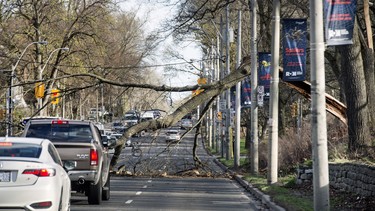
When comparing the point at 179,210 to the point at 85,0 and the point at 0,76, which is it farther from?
the point at 85,0

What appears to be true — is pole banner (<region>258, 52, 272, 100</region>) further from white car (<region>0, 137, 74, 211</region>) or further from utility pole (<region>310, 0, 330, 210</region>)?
white car (<region>0, 137, 74, 211</region>)

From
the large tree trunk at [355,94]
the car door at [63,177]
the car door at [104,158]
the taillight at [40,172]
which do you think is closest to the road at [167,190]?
the car door at [104,158]

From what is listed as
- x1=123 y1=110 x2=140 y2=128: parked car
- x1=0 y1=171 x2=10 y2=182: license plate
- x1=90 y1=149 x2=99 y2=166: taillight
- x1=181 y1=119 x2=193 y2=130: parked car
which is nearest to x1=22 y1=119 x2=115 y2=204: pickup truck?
x1=90 y1=149 x2=99 y2=166: taillight

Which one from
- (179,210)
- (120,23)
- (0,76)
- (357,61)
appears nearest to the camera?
(179,210)

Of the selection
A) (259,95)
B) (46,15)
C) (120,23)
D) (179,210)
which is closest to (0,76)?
(46,15)

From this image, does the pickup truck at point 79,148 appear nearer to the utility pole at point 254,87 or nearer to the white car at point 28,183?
the white car at point 28,183

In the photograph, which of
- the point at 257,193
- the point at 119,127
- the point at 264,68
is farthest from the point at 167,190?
the point at 119,127

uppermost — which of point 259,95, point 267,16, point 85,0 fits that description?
point 85,0

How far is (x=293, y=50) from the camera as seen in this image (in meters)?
23.8

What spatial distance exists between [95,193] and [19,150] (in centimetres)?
602

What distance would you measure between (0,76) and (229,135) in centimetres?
1836

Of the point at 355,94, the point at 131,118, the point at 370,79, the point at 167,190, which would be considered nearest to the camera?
A: the point at 167,190

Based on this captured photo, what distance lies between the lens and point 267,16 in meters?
38.1

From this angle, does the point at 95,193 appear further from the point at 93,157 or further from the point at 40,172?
the point at 40,172
